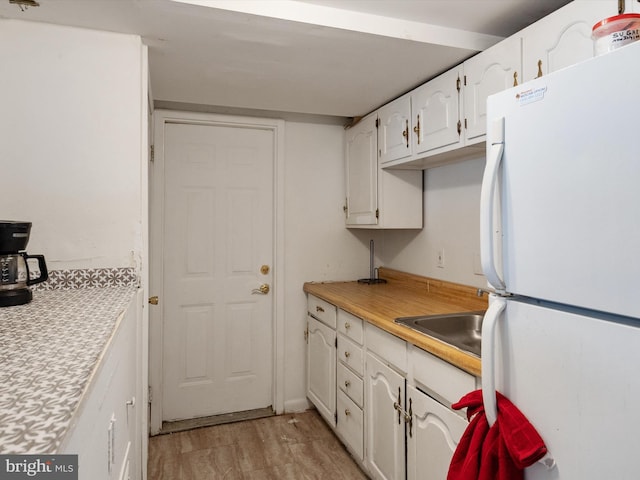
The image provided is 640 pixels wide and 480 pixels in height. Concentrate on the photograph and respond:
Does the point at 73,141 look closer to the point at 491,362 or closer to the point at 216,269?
the point at 216,269

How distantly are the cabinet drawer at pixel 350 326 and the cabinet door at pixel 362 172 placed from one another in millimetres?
689

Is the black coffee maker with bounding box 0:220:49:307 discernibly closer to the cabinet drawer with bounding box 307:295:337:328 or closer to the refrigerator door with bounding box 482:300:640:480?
the refrigerator door with bounding box 482:300:640:480

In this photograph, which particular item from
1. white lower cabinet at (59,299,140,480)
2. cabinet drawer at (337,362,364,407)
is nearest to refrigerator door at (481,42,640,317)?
white lower cabinet at (59,299,140,480)

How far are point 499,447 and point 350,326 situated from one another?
1.25 meters

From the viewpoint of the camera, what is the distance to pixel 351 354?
223 cm

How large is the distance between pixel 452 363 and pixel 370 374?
2.36 ft

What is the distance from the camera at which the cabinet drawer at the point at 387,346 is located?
1.70 metres

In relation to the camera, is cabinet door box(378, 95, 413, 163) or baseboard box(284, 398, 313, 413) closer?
cabinet door box(378, 95, 413, 163)

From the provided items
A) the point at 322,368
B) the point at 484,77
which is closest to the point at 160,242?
the point at 322,368

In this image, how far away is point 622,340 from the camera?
2.56 feet

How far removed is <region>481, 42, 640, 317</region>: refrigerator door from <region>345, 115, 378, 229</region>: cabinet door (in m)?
1.55

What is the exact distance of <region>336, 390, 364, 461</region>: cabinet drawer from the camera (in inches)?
83.5

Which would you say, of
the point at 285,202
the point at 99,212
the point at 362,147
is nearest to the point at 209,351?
the point at 285,202

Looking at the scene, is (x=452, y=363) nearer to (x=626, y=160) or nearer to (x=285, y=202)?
(x=626, y=160)
